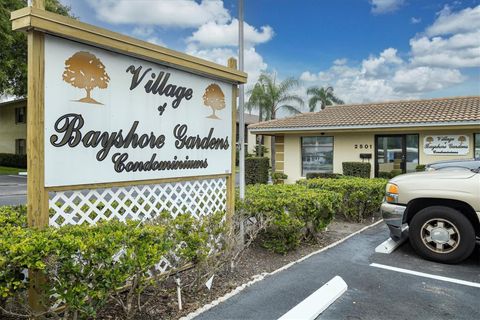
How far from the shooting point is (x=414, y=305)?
3.62 meters

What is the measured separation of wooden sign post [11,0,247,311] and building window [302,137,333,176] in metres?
11.4

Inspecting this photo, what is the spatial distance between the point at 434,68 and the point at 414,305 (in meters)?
16.1

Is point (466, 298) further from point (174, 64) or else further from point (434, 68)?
point (434, 68)

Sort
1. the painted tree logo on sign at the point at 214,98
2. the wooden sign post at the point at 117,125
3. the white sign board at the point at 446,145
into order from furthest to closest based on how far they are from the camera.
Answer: the white sign board at the point at 446,145, the painted tree logo on sign at the point at 214,98, the wooden sign post at the point at 117,125

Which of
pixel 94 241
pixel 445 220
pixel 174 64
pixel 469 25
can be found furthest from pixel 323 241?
pixel 469 25

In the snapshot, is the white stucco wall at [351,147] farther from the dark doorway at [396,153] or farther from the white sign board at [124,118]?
the white sign board at [124,118]

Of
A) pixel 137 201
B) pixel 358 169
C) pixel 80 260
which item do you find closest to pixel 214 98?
pixel 137 201

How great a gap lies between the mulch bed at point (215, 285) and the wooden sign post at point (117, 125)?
2.49 feet

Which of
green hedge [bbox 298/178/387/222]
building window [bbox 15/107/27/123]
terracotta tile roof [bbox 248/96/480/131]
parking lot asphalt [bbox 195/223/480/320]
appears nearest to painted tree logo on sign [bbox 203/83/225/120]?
parking lot asphalt [bbox 195/223/480/320]

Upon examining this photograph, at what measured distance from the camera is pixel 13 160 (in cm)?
2772

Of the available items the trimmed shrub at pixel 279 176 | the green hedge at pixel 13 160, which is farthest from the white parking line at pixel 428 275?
the green hedge at pixel 13 160

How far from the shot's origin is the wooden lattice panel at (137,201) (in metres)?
3.28

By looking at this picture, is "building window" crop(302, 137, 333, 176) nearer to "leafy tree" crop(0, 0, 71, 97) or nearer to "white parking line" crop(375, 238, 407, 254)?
"white parking line" crop(375, 238, 407, 254)

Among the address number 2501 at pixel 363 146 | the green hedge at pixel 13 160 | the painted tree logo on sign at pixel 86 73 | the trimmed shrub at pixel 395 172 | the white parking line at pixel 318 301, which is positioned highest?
the painted tree logo on sign at pixel 86 73
